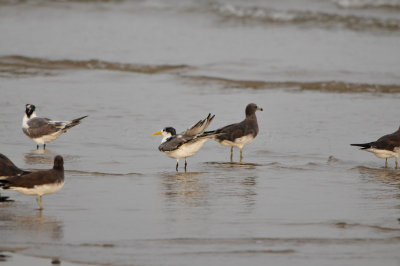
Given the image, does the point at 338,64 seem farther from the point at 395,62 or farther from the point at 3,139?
the point at 3,139

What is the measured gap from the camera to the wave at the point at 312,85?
17.4 metres

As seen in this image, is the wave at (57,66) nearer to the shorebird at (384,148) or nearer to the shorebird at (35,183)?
the shorebird at (384,148)

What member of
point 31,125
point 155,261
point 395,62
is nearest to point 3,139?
point 31,125

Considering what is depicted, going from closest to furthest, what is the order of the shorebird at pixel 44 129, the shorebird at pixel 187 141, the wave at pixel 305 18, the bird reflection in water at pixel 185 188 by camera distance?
the bird reflection in water at pixel 185 188, the shorebird at pixel 187 141, the shorebird at pixel 44 129, the wave at pixel 305 18

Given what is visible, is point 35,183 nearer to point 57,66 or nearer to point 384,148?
point 384,148

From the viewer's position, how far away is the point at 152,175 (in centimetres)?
1002

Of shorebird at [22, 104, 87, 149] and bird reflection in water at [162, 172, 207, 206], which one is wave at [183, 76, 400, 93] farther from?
bird reflection in water at [162, 172, 207, 206]

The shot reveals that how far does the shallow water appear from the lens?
6.96 meters

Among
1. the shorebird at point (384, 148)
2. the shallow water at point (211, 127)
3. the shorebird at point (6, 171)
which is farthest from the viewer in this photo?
the shorebird at point (384, 148)

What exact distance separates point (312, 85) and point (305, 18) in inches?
401

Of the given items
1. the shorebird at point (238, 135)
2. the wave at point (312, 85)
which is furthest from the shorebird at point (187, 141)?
the wave at point (312, 85)

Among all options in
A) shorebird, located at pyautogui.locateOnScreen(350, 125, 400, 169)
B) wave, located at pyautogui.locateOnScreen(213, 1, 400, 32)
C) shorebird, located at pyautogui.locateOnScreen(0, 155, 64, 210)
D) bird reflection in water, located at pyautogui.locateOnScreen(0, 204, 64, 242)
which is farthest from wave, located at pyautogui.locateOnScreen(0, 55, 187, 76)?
bird reflection in water, located at pyautogui.locateOnScreen(0, 204, 64, 242)

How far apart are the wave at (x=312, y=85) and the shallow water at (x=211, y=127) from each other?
0.08m

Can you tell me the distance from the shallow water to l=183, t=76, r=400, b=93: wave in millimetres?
77
